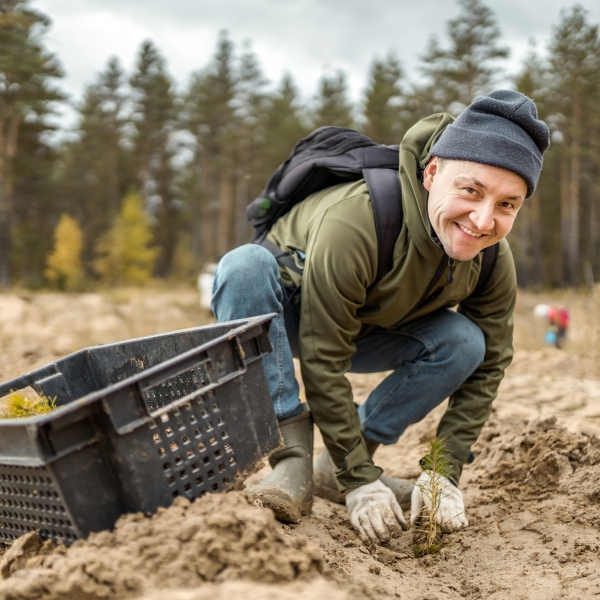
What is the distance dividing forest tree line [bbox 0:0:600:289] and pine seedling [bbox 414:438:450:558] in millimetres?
23547

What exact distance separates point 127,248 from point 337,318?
2868 centimetres

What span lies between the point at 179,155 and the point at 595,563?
35560 mm

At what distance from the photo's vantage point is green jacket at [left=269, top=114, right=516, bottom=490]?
250cm

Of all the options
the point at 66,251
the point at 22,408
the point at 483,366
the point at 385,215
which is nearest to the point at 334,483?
the point at 483,366

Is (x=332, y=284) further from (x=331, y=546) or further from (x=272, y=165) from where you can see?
(x=272, y=165)

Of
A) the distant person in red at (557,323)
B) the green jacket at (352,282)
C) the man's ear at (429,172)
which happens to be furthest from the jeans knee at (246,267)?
the distant person in red at (557,323)

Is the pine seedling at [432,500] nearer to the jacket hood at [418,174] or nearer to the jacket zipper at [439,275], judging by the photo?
the jacket zipper at [439,275]

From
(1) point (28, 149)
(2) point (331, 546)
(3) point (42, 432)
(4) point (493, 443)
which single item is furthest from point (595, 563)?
(1) point (28, 149)

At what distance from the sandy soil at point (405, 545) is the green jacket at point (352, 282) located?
14.5 inches

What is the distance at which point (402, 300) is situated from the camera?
8.82ft

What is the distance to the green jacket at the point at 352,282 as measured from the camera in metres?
2.50

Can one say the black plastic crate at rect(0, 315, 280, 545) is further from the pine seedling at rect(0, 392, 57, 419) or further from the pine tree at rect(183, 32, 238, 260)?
the pine tree at rect(183, 32, 238, 260)

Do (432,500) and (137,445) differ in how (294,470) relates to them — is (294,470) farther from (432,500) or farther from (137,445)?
(137,445)

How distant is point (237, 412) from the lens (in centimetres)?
203
